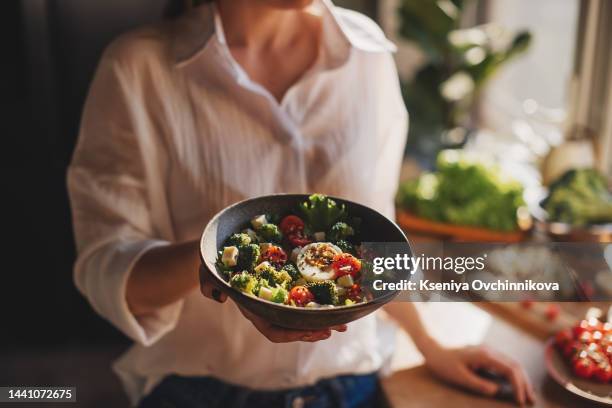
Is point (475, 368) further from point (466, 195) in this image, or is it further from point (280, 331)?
point (466, 195)

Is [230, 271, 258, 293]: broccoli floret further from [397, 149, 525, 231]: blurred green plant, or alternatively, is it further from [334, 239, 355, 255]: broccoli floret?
[397, 149, 525, 231]: blurred green plant

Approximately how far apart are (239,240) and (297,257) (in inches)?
2.7

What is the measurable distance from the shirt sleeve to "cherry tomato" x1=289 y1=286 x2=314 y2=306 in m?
0.41

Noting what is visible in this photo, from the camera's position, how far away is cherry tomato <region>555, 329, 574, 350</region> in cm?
120

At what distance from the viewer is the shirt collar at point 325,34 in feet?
3.64

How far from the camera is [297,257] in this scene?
0.74 m

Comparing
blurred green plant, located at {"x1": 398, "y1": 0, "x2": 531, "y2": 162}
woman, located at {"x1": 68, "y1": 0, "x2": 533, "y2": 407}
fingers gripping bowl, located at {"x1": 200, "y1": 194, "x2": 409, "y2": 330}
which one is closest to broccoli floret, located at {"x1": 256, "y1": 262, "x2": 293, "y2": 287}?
fingers gripping bowl, located at {"x1": 200, "y1": 194, "x2": 409, "y2": 330}

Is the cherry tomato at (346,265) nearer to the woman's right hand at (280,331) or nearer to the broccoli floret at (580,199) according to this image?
the woman's right hand at (280,331)

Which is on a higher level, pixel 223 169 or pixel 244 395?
pixel 223 169

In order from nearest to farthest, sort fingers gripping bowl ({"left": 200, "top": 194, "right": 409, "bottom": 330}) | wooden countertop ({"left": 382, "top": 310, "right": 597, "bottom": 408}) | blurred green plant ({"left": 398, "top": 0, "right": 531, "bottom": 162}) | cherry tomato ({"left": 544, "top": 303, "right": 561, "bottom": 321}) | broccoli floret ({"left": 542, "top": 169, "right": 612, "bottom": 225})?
fingers gripping bowl ({"left": 200, "top": 194, "right": 409, "bottom": 330}) → wooden countertop ({"left": 382, "top": 310, "right": 597, "bottom": 408}) → cherry tomato ({"left": 544, "top": 303, "right": 561, "bottom": 321}) → broccoli floret ({"left": 542, "top": 169, "right": 612, "bottom": 225}) → blurred green plant ({"left": 398, "top": 0, "right": 531, "bottom": 162})

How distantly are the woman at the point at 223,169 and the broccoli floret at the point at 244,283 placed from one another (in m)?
0.29

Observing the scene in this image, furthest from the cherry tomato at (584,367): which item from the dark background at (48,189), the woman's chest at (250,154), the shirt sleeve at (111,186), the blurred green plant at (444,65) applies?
the dark background at (48,189)

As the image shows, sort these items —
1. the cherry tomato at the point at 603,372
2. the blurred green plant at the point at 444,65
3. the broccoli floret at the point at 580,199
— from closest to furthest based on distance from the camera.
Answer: the cherry tomato at the point at 603,372 → the broccoli floret at the point at 580,199 → the blurred green plant at the point at 444,65

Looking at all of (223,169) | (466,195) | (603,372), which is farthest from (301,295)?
(466,195)
